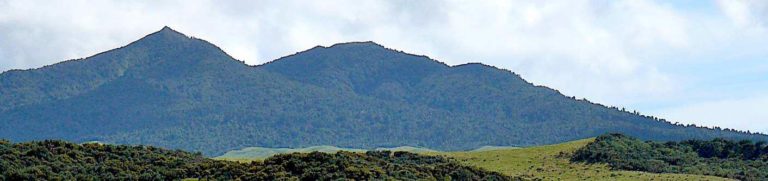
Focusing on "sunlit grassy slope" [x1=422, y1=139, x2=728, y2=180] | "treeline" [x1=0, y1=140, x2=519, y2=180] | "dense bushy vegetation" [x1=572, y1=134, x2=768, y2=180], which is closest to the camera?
"treeline" [x1=0, y1=140, x2=519, y2=180]

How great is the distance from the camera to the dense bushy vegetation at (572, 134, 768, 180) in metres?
120

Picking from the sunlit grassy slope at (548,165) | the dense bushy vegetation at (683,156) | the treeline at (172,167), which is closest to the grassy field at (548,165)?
the sunlit grassy slope at (548,165)

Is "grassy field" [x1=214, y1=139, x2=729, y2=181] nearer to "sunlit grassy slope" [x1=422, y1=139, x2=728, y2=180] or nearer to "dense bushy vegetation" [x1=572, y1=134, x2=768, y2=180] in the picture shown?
"sunlit grassy slope" [x1=422, y1=139, x2=728, y2=180]

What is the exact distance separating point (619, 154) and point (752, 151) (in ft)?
52.5

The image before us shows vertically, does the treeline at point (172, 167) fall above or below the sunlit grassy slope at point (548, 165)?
below

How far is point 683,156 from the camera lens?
130 metres

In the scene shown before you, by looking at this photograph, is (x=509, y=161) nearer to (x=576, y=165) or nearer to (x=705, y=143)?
(x=576, y=165)

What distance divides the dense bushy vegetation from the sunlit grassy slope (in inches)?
91.2

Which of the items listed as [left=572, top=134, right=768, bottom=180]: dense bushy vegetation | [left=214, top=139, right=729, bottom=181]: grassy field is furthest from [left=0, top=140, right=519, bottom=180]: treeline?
[left=572, top=134, right=768, bottom=180]: dense bushy vegetation

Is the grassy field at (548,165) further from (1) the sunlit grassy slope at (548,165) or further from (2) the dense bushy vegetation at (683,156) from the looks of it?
(2) the dense bushy vegetation at (683,156)

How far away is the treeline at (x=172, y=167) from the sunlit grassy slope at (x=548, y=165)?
65.5ft

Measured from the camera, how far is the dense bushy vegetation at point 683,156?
395ft

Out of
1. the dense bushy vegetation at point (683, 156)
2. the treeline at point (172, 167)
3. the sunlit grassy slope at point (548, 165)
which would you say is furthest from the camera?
the dense bushy vegetation at point (683, 156)

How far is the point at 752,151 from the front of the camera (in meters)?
131
